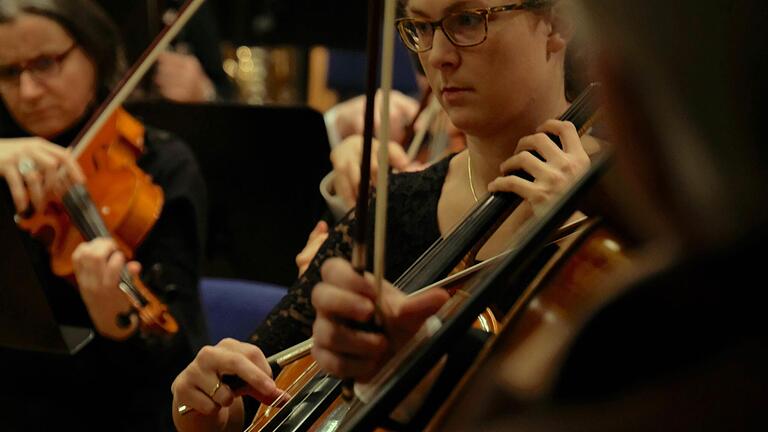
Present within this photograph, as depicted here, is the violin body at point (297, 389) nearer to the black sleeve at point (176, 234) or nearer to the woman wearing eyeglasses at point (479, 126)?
the woman wearing eyeglasses at point (479, 126)

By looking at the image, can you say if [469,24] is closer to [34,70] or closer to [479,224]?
[479,224]

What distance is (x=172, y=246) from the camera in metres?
1.34

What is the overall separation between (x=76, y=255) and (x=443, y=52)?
0.73 m

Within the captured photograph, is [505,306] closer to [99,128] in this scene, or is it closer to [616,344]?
[616,344]

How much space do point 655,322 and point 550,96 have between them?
0.41 m

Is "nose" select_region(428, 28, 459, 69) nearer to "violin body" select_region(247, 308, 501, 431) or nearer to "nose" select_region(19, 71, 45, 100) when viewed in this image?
"violin body" select_region(247, 308, 501, 431)

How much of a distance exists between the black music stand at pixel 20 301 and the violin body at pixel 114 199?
0.97ft

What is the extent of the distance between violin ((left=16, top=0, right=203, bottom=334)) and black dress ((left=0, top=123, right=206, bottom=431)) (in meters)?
0.02

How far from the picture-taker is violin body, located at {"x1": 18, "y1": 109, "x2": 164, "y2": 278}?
4.23ft

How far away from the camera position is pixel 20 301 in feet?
3.21

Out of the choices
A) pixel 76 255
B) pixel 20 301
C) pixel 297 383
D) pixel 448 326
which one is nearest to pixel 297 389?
pixel 297 383

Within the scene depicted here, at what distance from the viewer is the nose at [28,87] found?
1.28 m

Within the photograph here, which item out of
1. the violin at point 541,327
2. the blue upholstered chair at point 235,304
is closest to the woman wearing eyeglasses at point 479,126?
the violin at point 541,327

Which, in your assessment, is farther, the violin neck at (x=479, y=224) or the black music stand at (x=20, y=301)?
the black music stand at (x=20, y=301)
